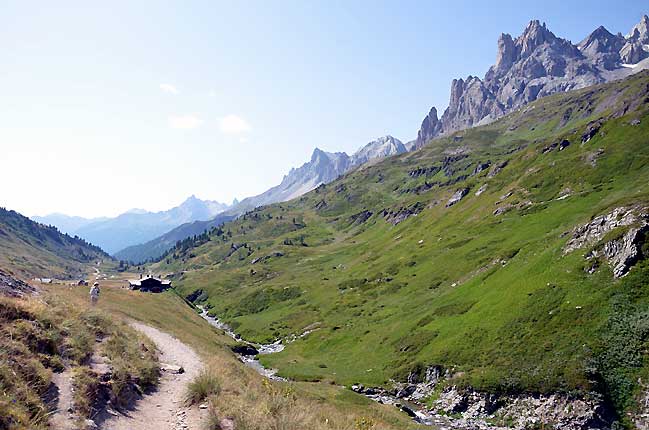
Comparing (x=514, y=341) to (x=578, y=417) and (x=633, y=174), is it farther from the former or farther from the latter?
(x=633, y=174)

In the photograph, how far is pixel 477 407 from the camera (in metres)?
54.1

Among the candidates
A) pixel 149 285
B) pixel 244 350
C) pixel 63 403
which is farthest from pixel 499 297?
pixel 149 285

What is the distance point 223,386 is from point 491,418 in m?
43.3

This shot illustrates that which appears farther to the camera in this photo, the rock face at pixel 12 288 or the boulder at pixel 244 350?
the boulder at pixel 244 350

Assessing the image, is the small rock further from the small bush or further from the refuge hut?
the refuge hut

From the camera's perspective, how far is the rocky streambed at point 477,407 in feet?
149

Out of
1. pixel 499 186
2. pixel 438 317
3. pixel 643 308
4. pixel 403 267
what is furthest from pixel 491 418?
pixel 499 186

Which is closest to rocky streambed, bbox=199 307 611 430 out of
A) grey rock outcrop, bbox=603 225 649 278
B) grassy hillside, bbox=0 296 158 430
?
grey rock outcrop, bbox=603 225 649 278

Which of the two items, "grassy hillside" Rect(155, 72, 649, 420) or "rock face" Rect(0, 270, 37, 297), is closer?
"rock face" Rect(0, 270, 37, 297)

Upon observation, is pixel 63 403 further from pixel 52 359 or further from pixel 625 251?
pixel 625 251

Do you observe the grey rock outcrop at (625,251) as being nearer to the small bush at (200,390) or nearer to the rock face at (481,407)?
the rock face at (481,407)

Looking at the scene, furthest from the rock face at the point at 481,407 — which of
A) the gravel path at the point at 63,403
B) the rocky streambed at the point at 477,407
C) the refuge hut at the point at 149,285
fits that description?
the refuge hut at the point at 149,285

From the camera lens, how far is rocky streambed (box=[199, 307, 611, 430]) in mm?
45406

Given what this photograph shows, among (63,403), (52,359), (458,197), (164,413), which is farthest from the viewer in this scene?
(458,197)
